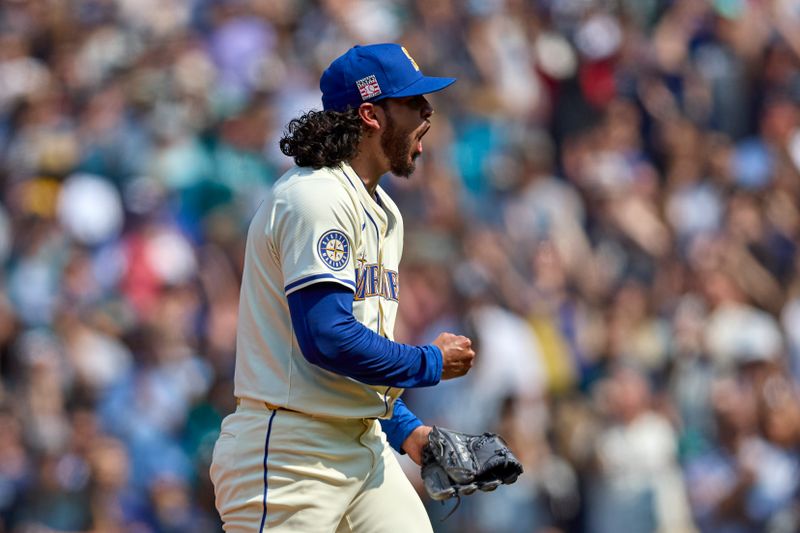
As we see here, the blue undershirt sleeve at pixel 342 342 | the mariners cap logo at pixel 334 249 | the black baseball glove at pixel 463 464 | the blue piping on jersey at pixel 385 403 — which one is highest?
the mariners cap logo at pixel 334 249

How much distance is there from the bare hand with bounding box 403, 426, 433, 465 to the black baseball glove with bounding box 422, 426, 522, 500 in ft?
0.09

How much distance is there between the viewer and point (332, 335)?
12.4ft

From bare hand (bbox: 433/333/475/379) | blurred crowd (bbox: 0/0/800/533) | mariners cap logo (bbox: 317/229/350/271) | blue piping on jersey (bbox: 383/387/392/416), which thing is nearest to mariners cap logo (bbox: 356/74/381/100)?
mariners cap logo (bbox: 317/229/350/271)

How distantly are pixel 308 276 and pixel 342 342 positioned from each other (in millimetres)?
211

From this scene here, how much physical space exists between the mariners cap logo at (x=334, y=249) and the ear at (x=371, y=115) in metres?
0.43

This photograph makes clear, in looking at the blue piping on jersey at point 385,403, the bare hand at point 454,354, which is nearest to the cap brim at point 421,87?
the bare hand at point 454,354

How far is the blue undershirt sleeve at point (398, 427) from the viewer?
14.2 feet

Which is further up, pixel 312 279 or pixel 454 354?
pixel 312 279

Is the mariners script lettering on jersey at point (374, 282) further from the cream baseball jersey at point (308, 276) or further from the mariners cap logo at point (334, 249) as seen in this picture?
the mariners cap logo at point (334, 249)

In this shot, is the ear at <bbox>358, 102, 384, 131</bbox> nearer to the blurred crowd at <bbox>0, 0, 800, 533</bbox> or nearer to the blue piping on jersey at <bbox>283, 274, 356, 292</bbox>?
the blue piping on jersey at <bbox>283, 274, 356, 292</bbox>

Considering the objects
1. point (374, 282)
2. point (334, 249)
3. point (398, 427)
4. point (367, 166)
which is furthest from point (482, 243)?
point (334, 249)

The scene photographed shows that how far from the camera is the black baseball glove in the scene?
4.09 metres

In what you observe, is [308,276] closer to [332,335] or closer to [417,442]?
[332,335]

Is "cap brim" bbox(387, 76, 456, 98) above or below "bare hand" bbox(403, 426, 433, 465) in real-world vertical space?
above
